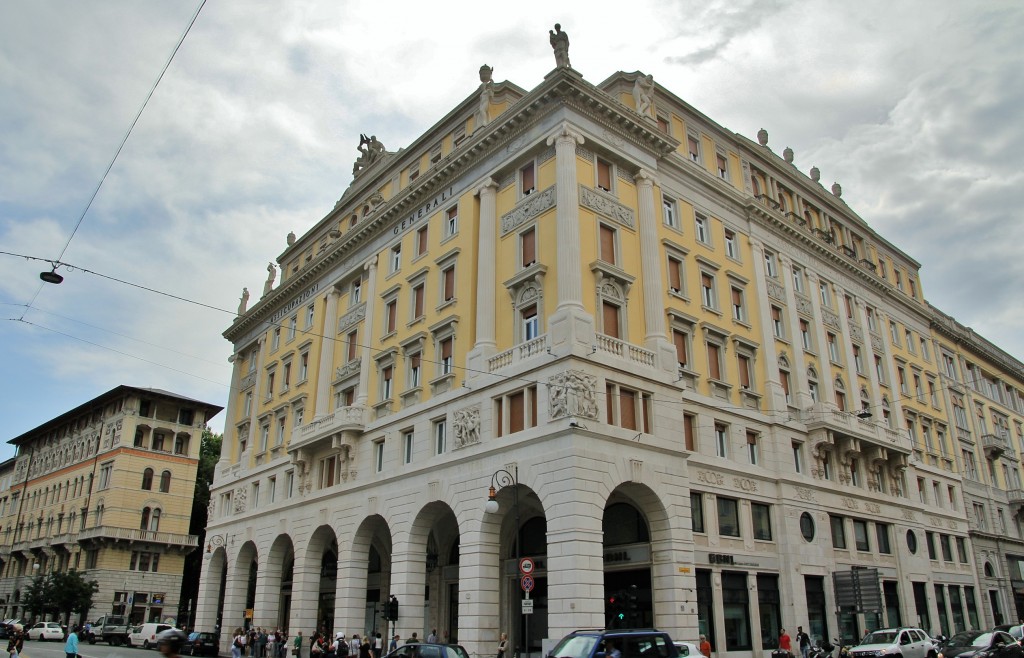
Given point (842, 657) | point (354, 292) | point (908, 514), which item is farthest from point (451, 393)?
point (908, 514)

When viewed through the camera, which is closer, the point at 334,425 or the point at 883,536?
the point at 334,425

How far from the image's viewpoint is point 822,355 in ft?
132

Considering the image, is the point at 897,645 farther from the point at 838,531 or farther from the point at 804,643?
the point at 838,531

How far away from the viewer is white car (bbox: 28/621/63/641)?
55.9 metres

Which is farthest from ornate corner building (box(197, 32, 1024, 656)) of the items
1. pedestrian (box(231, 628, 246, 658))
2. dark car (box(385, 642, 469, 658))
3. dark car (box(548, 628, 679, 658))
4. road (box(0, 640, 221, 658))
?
road (box(0, 640, 221, 658))

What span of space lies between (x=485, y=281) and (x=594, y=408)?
8.38 meters

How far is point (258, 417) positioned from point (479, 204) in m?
22.4

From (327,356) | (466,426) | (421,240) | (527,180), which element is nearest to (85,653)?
(327,356)

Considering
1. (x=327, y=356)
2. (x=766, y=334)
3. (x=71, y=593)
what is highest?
(x=327, y=356)

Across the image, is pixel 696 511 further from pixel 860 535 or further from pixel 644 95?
pixel 644 95

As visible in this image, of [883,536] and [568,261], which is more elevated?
[568,261]

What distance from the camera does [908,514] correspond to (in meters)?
41.3

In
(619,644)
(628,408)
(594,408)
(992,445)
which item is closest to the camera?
(619,644)

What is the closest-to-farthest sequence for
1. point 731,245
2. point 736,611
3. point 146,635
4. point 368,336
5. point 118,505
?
point 736,611 → point 731,245 → point 368,336 → point 146,635 → point 118,505
